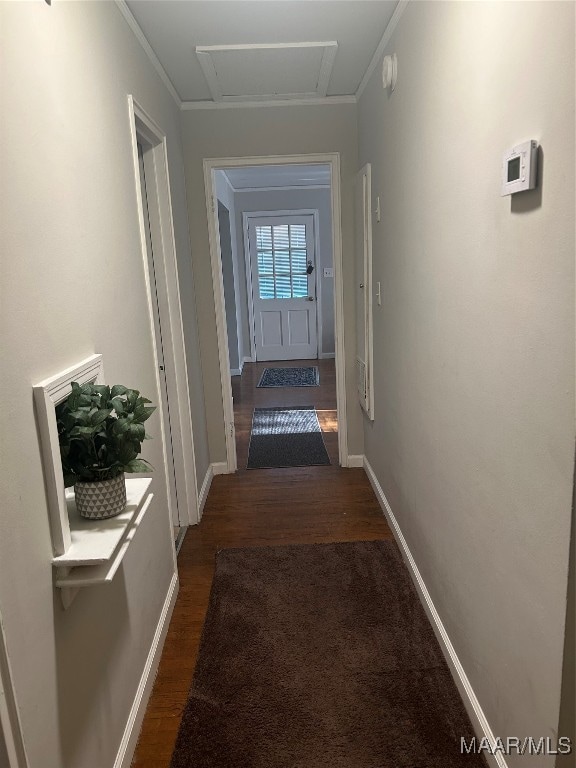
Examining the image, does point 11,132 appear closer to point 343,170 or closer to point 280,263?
point 343,170

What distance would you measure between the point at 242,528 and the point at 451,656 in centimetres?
146

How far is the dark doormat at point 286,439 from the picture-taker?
157 inches

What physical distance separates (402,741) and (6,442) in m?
1.49

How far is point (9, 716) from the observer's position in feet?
3.14

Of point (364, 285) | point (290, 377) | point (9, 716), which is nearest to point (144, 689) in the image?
point (9, 716)

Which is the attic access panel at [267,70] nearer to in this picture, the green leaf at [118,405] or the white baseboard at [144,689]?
the green leaf at [118,405]

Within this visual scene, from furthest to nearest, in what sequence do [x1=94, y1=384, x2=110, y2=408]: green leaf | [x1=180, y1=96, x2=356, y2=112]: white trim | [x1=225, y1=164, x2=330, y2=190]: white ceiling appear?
[x1=225, y1=164, x2=330, y2=190]: white ceiling → [x1=180, y1=96, x2=356, y2=112]: white trim → [x1=94, y1=384, x2=110, y2=408]: green leaf

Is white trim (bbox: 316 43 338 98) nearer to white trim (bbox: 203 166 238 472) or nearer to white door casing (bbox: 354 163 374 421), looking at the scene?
white door casing (bbox: 354 163 374 421)

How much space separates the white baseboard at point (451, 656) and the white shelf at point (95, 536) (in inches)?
47.5

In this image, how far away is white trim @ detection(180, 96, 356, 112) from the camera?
3203 millimetres

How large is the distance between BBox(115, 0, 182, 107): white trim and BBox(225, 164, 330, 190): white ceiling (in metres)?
3.04

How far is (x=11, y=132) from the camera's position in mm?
1091

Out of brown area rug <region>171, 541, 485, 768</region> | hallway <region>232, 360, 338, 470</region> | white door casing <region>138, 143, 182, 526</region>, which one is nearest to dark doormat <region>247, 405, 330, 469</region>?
hallway <region>232, 360, 338, 470</region>

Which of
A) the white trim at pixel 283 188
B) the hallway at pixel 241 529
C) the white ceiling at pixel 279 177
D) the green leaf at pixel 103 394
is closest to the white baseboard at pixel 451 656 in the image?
the hallway at pixel 241 529
